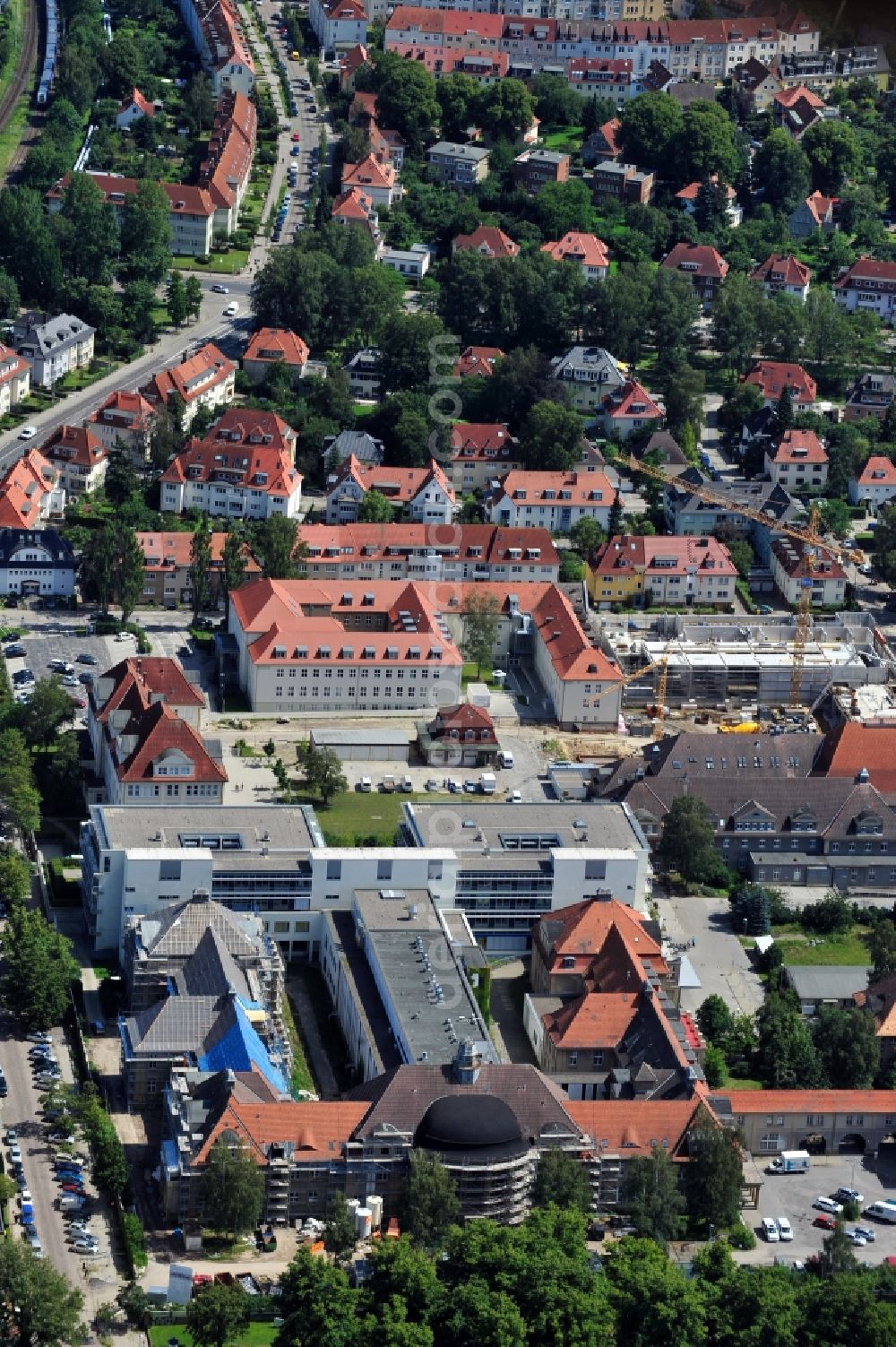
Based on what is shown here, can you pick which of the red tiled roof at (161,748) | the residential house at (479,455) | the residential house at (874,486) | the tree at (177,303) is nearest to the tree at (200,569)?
the red tiled roof at (161,748)

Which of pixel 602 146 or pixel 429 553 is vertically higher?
pixel 602 146

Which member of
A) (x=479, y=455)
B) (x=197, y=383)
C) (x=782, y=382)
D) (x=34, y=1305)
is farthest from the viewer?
(x=782, y=382)

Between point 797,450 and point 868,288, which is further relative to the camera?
point 868,288

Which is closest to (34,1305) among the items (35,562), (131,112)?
(35,562)

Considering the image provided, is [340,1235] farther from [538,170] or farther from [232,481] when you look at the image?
[538,170]

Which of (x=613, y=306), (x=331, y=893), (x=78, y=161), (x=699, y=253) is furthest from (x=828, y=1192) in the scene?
(x=78, y=161)

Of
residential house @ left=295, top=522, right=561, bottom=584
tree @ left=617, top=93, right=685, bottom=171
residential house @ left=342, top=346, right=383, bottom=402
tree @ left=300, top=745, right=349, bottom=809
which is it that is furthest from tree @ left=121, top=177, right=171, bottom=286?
tree @ left=300, top=745, right=349, bottom=809

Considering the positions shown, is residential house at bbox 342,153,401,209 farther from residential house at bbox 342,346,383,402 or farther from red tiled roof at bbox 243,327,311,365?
residential house at bbox 342,346,383,402
